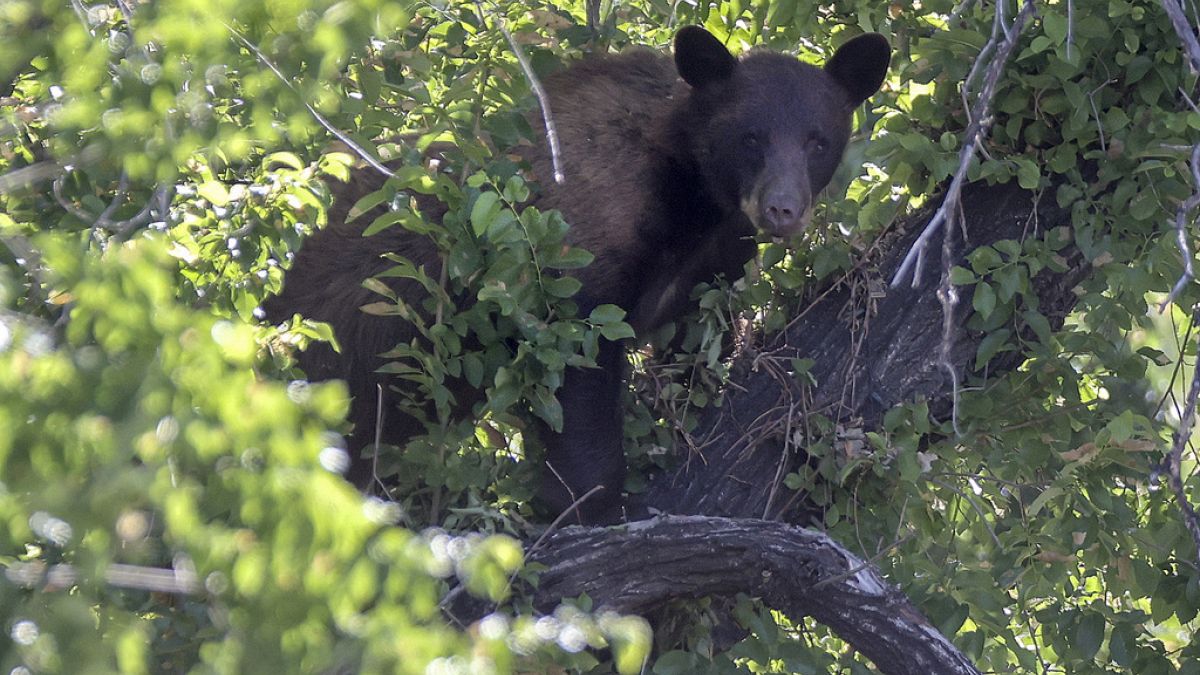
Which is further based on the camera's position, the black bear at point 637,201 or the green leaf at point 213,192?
the black bear at point 637,201

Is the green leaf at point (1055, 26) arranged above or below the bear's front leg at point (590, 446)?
above

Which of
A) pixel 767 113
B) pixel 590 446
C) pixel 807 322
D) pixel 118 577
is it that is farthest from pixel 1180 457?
pixel 118 577

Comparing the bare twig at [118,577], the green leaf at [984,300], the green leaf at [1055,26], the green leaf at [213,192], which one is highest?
the bare twig at [118,577]

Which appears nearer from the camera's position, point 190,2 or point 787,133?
point 190,2

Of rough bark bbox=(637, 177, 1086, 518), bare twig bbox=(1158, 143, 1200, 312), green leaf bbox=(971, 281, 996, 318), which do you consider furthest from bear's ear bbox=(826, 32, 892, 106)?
bare twig bbox=(1158, 143, 1200, 312)

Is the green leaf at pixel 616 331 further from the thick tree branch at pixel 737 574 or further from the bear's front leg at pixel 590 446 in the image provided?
the bear's front leg at pixel 590 446

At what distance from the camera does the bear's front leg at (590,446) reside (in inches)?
168

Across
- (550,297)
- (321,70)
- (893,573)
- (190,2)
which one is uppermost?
(190,2)

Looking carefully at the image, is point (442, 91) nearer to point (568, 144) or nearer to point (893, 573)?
point (568, 144)

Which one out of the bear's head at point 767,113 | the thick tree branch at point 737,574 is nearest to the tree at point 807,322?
the thick tree branch at point 737,574

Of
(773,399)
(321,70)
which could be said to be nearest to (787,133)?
(773,399)

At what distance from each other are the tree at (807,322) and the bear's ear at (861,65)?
94mm

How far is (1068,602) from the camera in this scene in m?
3.99

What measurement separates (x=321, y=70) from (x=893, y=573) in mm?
2520
